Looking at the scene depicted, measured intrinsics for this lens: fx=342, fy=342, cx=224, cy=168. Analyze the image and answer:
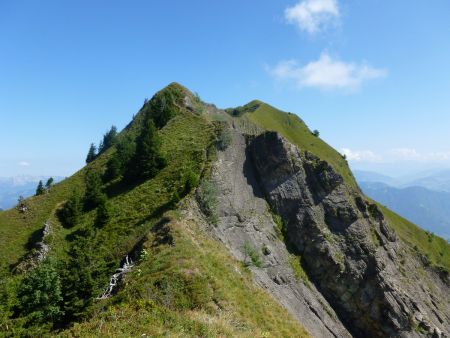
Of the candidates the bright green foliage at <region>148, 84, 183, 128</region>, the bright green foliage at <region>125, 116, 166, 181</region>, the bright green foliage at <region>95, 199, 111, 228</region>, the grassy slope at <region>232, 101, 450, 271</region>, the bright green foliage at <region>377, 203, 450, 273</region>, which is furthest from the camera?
the grassy slope at <region>232, 101, 450, 271</region>

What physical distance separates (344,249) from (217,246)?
83.6 feet

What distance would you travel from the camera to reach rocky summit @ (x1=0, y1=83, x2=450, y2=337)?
27.8 m

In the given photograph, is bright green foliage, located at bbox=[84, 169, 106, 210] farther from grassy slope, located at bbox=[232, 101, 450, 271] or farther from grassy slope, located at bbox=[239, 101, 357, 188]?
grassy slope, located at bbox=[239, 101, 357, 188]

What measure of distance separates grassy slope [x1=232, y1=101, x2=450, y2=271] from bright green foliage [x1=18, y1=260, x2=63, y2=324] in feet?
207

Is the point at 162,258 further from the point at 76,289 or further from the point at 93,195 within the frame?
the point at 93,195

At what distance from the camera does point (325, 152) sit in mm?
123812

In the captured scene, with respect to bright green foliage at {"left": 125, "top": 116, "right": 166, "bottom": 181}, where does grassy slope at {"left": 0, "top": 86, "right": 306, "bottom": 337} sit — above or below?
below

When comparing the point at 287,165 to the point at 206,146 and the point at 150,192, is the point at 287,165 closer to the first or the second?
the point at 206,146

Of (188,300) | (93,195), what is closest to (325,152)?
(93,195)

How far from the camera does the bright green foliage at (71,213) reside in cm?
5288

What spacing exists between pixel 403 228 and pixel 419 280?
153 ft

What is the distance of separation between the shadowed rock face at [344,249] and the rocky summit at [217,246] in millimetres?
193

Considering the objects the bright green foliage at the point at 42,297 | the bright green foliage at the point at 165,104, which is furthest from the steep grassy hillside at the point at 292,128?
the bright green foliage at the point at 42,297

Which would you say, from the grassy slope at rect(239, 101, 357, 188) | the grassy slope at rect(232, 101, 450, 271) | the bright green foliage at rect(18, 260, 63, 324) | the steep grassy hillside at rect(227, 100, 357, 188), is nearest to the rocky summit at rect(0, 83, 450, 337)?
the bright green foliage at rect(18, 260, 63, 324)
